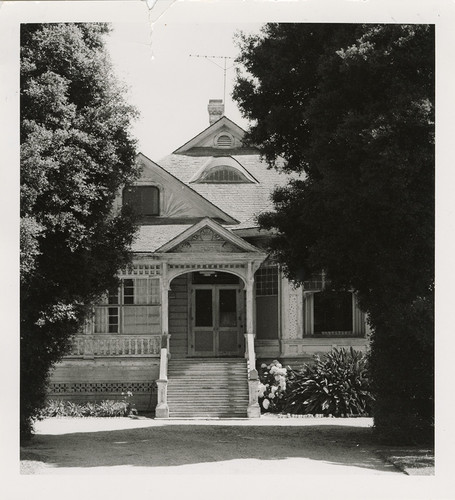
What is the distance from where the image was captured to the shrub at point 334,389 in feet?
84.0

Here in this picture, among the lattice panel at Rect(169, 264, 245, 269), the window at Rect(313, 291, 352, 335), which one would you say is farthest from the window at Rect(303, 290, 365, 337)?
the lattice panel at Rect(169, 264, 245, 269)

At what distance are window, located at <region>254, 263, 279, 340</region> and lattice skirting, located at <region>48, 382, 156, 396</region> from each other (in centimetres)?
345

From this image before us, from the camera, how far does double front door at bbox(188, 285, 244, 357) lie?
95.5 feet

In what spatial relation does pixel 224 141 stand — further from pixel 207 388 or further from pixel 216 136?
pixel 207 388

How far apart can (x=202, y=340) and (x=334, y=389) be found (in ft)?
15.9

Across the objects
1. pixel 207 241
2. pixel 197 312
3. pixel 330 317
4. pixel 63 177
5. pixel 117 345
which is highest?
pixel 63 177

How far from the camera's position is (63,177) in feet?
57.6

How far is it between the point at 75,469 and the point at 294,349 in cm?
1326

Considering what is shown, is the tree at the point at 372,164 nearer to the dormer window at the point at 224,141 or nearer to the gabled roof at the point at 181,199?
the gabled roof at the point at 181,199

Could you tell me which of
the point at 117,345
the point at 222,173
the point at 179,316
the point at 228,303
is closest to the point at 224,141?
the point at 222,173

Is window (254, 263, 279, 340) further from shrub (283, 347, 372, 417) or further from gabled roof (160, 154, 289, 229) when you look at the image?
shrub (283, 347, 372, 417)

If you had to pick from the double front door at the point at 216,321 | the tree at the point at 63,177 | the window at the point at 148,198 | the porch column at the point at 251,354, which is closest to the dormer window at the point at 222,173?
the window at the point at 148,198

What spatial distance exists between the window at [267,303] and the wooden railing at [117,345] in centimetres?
294
